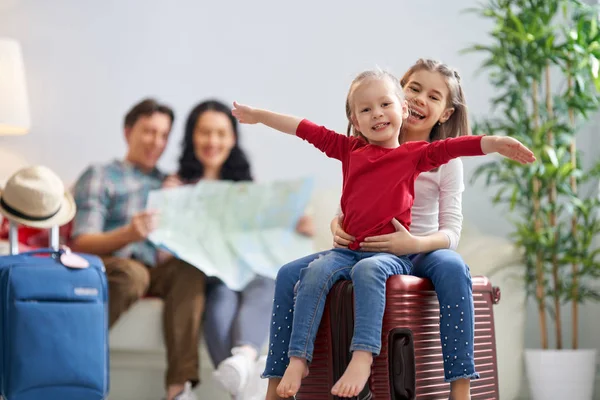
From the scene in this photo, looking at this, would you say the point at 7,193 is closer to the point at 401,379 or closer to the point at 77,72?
the point at 77,72

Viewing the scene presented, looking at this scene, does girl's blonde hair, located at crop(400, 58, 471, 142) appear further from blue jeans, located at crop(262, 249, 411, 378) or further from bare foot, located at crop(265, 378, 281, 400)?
bare foot, located at crop(265, 378, 281, 400)

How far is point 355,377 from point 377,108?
0.50 m

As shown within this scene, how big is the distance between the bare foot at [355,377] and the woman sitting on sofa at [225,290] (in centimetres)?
119

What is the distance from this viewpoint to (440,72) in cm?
176

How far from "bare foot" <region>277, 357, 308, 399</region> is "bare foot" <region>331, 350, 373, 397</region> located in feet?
0.23

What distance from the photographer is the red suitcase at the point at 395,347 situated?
1413 mm

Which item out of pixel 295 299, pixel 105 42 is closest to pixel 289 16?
pixel 105 42

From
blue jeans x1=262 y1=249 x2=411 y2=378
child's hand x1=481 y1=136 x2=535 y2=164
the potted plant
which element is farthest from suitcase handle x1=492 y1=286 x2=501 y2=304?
the potted plant

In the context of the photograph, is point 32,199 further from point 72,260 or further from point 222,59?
point 222,59

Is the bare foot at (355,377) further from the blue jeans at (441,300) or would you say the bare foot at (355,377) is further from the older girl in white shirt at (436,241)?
the blue jeans at (441,300)

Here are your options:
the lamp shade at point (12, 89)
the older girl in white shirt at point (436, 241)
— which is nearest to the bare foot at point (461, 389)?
the older girl in white shirt at point (436, 241)

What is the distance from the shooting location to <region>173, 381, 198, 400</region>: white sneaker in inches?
102

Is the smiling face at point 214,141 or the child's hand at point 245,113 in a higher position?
the smiling face at point 214,141

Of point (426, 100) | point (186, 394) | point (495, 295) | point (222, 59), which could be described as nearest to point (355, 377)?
point (495, 295)
